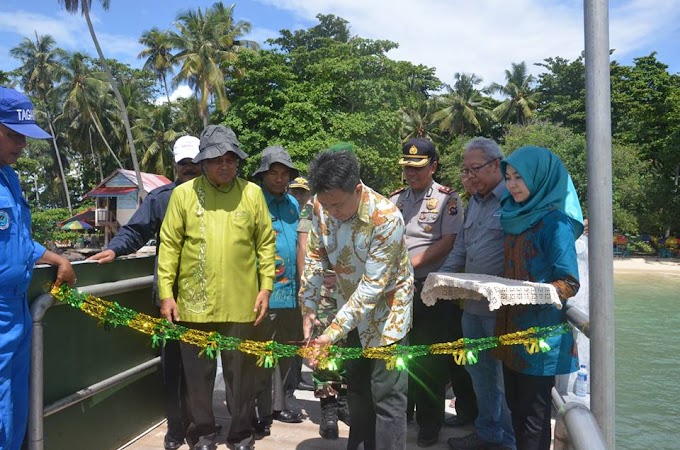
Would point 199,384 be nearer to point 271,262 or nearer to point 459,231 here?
point 271,262

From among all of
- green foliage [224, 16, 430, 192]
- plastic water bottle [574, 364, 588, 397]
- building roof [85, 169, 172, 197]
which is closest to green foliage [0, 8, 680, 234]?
green foliage [224, 16, 430, 192]

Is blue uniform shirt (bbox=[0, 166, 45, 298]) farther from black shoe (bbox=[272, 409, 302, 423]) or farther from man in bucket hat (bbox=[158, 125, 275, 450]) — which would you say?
black shoe (bbox=[272, 409, 302, 423])

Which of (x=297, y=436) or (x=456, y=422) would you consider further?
(x=456, y=422)

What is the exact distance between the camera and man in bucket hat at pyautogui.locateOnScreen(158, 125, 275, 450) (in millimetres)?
3076

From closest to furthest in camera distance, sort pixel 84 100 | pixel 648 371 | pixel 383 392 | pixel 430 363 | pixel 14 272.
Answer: pixel 14 272, pixel 383 392, pixel 430 363, pixel 648 371, pixel 84 100

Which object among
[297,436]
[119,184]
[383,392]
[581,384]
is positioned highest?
[119,184]

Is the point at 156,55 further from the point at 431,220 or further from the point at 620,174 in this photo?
the point at 431,220

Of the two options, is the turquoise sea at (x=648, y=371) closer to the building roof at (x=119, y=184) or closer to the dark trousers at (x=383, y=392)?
the dark trousers at (x=383, y=392)

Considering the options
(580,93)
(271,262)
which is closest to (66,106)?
(580,93)

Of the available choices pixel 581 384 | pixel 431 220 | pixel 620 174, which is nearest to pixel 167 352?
pixel 431 220

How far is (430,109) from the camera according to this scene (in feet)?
155

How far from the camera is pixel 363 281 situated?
257 cm

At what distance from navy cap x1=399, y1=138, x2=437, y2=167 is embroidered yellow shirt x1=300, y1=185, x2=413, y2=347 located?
3.08 ft

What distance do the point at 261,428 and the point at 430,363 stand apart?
3.77ft
